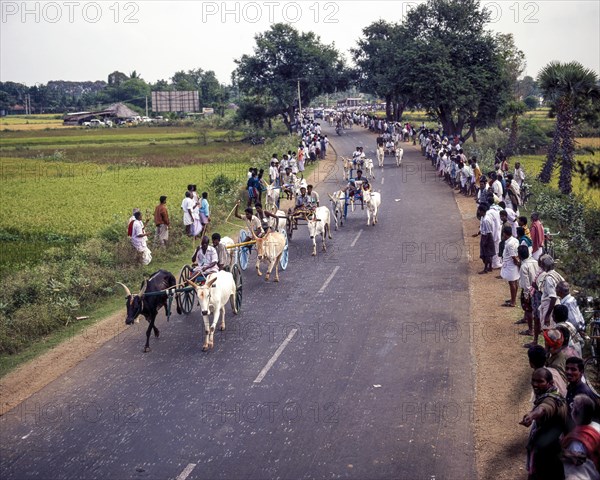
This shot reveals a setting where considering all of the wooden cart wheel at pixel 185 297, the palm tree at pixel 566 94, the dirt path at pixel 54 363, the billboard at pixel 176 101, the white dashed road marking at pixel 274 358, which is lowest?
the dirt path at pixel 54 363

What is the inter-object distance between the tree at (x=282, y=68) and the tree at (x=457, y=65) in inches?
925

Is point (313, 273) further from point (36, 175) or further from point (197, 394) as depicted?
point (36, 175)

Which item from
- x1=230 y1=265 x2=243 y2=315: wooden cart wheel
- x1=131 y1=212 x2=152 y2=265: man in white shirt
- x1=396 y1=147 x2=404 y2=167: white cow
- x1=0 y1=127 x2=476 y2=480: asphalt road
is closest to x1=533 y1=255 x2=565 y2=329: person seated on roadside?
x1=0 y1=127 x2=476 y2=480: asphalt road

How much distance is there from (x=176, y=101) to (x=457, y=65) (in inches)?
3371

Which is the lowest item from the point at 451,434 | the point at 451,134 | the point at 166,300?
the point at 451,434

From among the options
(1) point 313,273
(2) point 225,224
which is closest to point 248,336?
(1) point 313,273

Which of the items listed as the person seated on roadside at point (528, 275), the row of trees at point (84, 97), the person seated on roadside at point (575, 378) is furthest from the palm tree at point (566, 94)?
the row of trees at point (84, 97)

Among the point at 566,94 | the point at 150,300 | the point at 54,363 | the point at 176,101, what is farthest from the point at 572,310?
Answer: the point at 176,101

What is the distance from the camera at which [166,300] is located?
13344 millimetres

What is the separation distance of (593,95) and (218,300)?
889 inches

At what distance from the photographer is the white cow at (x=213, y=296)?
41.0ft

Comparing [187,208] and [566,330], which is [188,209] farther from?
[566,330]

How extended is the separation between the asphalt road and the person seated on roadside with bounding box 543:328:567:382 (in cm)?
157

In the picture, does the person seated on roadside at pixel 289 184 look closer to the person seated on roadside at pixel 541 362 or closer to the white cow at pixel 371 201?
the white cow at pixel 371 201
